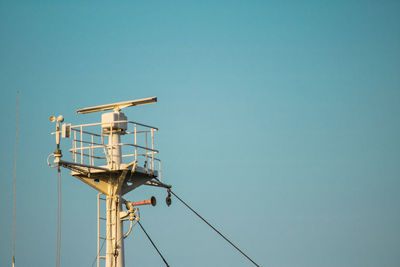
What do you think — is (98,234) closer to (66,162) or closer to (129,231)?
(129,231)

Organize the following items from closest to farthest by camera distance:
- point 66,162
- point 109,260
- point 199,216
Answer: point 66,162 → point 109,260 → point 199,216

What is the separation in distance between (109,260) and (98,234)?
1222mm

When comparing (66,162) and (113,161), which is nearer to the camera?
(66,162)

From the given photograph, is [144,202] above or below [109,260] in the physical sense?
above

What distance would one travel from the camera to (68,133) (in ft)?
98.7

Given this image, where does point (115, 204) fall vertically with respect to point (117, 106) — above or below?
below

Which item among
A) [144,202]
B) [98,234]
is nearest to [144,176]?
[144,202]

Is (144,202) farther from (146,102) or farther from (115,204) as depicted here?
(146,102)

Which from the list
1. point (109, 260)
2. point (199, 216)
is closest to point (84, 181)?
point (109, 260)

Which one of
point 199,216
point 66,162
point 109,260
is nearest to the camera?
point 66,162

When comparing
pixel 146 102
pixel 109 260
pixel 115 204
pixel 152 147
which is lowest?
pixel 109 260

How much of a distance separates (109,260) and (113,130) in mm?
5796

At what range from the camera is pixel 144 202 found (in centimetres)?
3284

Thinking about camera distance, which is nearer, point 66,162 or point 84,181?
point 66,162
